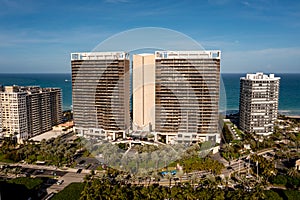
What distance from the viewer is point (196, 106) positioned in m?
16.0

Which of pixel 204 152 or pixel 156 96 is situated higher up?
pixel 156 96

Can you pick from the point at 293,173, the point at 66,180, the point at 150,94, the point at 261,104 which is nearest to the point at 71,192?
the point at 66,180

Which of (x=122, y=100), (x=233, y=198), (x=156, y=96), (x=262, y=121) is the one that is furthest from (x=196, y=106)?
(x=233, y=198)

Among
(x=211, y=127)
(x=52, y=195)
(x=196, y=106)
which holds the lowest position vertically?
(x=52, y=195)

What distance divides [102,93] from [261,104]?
11.4m

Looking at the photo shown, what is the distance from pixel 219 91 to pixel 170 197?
26.7 ft

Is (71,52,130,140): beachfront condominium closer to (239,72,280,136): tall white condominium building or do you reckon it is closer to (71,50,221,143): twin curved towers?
(71,50,221,143): twin curved towers

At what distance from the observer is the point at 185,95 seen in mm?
16094

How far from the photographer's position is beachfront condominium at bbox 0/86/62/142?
57.0ft

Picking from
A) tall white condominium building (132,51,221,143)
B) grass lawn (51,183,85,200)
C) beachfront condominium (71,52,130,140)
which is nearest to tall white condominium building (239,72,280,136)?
tall white condominium building (132,51,221,143)

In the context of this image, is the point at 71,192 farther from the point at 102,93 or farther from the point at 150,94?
the point at 150,94

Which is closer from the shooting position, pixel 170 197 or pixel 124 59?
pixel 170 197

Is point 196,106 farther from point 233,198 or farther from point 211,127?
point 233,198

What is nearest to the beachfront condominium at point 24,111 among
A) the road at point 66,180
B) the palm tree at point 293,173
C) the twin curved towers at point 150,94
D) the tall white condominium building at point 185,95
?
the twin curved towers at point 150,94
